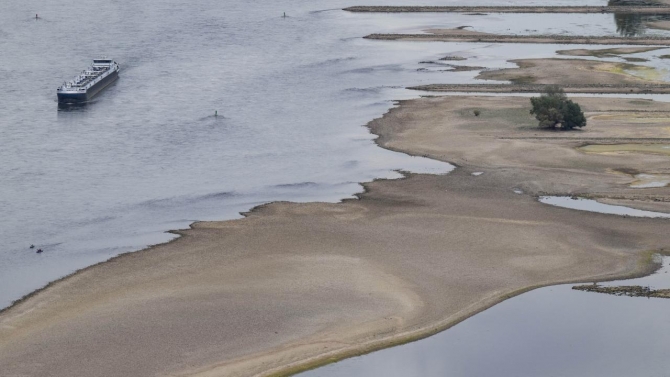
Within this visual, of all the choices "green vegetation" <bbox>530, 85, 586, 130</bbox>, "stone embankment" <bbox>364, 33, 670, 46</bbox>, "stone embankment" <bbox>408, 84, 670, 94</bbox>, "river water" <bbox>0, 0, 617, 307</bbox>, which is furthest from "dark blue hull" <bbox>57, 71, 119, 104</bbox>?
"green vegetation" <bbox>530, 85, 586, 130</bbox>

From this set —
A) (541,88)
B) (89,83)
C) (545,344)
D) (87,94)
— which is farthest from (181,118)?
(545,344)

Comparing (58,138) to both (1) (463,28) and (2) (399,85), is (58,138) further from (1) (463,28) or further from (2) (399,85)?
(1) (463,28)

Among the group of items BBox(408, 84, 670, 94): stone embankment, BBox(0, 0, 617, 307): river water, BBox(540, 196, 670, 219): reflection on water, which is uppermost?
BBox(408, 84, 670, 94): stone embankment

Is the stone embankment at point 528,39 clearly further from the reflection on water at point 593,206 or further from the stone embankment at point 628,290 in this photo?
the stone embankment at point 628,290

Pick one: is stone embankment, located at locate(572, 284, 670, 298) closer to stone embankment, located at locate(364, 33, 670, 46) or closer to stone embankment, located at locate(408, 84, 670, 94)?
stone embankment, located at locate(408, 84, 670, 94)

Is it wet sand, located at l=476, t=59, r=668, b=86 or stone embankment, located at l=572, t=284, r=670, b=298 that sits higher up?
wet sand, located at l=476, t=59, r=668, b=86

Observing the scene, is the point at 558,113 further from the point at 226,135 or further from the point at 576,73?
the point at 576,73

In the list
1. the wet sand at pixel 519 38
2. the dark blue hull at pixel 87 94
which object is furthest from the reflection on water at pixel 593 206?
the wet sand at pixel 519 38
